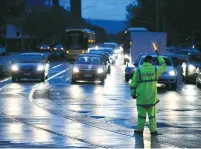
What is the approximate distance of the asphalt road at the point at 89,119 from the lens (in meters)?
14.1

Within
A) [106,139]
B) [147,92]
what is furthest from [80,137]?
[147,92]

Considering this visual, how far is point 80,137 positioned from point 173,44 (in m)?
101

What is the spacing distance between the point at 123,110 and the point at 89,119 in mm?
2951

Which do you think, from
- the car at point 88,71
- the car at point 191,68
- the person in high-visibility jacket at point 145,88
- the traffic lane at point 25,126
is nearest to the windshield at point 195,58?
the car at point 191,68

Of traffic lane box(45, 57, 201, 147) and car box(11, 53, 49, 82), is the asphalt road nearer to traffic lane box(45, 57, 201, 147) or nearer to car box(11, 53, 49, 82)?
traffic lane box(45, 57, 201, 147)

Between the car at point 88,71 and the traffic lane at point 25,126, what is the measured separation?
9506 millimetres

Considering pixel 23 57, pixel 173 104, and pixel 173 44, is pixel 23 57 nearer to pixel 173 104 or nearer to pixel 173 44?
pixel 173 104

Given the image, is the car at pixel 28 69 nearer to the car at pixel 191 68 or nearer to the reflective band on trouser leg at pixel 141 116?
the car at pixel 191 68

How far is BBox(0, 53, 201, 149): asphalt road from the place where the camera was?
14133mm

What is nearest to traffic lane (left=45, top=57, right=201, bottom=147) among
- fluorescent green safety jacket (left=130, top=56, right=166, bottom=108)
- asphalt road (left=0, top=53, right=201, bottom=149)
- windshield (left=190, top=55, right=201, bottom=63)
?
asphalt road (left=0, top=53, right=201, bottom=149)

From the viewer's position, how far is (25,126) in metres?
16.7

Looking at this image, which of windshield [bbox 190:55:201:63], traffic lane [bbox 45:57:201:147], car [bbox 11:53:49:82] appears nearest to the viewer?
traffic lane [bbox 45:57:201:147]

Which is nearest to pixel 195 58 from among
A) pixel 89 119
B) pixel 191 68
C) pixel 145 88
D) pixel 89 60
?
pixel 191 68

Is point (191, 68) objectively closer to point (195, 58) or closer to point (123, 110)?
point (195, 58)
